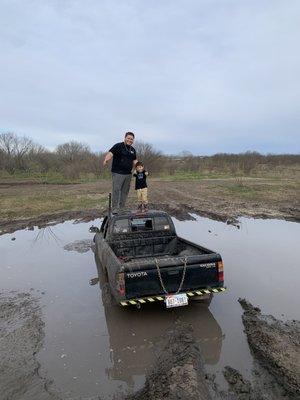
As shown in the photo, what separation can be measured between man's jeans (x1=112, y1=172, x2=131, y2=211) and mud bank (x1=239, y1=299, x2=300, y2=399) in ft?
18.4

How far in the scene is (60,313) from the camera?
273 inches

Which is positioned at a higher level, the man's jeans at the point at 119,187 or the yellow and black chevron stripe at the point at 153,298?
the man's jeans at the point at 119,187

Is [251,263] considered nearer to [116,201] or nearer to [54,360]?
[116,201]

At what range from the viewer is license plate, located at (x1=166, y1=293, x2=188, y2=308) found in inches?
250

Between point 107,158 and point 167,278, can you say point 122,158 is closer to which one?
point 107,158

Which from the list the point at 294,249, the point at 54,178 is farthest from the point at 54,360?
the point at 54,178

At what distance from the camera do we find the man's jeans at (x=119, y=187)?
11.4 metres

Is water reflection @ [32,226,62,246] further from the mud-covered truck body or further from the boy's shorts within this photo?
the mud-covered truck body

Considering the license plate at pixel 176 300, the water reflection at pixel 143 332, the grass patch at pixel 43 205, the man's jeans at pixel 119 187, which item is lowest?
the grass patch at pixel 43 205

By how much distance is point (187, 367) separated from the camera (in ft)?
15.8

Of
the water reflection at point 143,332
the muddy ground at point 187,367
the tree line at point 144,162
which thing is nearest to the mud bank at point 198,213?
the water reflection at point 143,332

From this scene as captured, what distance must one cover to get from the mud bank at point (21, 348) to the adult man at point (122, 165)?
14.2 feet

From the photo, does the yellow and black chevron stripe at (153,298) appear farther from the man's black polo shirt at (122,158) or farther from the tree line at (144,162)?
the tree line at (144,162)

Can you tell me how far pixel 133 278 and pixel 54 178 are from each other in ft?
A: 134
